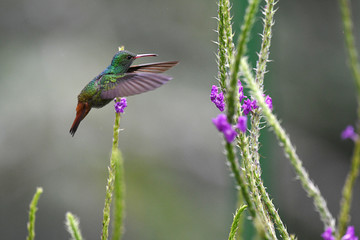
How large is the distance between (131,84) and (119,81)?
9 cm

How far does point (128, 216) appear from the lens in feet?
14.0

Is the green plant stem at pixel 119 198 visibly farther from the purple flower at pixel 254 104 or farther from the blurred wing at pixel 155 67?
the blurred wing at pixel 155 67

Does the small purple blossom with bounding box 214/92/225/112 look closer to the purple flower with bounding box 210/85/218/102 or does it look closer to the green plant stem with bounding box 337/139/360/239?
the purple flower with bounding box 210/85/218/102

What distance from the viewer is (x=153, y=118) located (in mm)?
4445

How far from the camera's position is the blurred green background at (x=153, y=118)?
420 cm

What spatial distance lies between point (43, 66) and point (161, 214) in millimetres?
1565

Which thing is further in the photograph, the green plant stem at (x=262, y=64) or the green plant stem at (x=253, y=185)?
the green plant stem at (x=262, y=64)

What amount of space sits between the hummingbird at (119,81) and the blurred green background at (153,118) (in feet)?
7.51

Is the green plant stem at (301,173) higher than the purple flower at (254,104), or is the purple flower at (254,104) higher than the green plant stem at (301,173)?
the purple flower at (254,104)

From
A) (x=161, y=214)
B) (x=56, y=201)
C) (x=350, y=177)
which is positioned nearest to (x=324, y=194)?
(x=161, y=214)

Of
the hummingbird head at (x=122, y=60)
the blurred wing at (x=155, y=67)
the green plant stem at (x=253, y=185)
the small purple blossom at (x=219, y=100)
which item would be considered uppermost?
the hummingbird head at (x=122, y=60)

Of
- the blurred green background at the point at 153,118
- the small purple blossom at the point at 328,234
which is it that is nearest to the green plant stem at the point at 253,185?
the small purple blossom at the point at 328,234

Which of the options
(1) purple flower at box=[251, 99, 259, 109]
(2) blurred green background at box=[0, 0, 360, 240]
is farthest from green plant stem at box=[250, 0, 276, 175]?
(2) blurred green background at box=[0, 0, 360, 240]

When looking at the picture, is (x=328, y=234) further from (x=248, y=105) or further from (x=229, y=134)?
(x=248, y=105)
